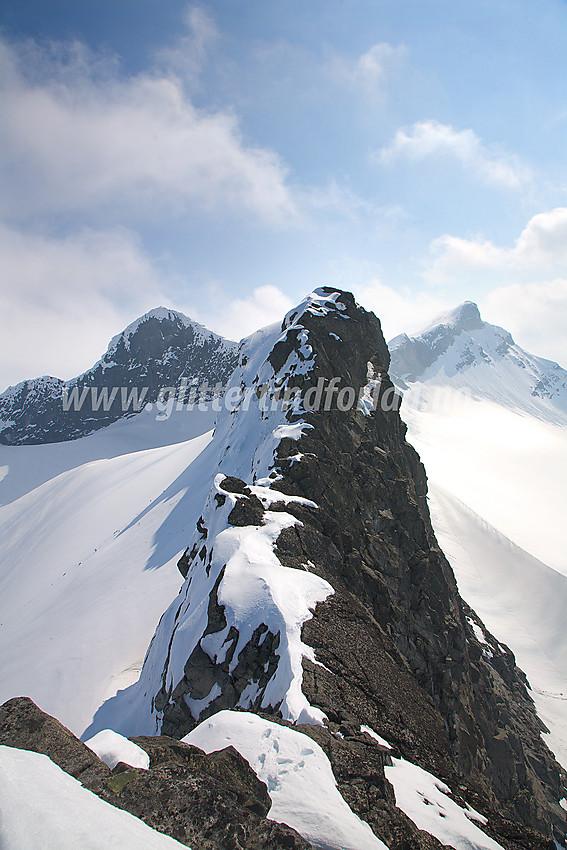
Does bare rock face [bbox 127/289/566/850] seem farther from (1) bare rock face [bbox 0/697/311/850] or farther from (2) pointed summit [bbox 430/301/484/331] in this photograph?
(2) pointed summit [bbox 430/301/484/331]

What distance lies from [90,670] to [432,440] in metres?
101

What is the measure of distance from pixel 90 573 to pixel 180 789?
24.7 m

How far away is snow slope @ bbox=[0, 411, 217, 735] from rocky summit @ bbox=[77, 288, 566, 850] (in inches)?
117

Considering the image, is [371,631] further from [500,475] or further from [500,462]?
[500,462]

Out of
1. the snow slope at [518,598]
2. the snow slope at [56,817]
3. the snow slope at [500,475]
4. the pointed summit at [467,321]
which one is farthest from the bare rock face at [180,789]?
the pointed summit at [467,321]

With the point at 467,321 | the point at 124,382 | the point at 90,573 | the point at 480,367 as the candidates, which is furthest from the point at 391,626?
the point at 467,321

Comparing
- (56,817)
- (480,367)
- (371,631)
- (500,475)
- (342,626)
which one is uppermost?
(480,367)

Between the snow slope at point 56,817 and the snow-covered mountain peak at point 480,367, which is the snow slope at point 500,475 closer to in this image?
the snow-covered mountain peak at point 480,367

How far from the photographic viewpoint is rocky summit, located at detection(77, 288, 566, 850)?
6.39 metres

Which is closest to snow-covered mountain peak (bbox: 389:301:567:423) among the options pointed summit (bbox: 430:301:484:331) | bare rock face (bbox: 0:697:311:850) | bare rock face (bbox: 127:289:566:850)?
pointed summit (bbox: 430:301:484:331)

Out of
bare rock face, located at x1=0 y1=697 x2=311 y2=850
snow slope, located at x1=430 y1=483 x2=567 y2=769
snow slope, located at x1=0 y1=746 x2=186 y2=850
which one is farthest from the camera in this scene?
snow slope, located at x1=430 y1=483 x2=567 y2=769

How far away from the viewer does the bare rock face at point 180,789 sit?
125 inches

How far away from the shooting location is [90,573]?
80.7ft

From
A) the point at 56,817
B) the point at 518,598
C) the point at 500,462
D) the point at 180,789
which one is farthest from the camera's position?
the point at 500,462
